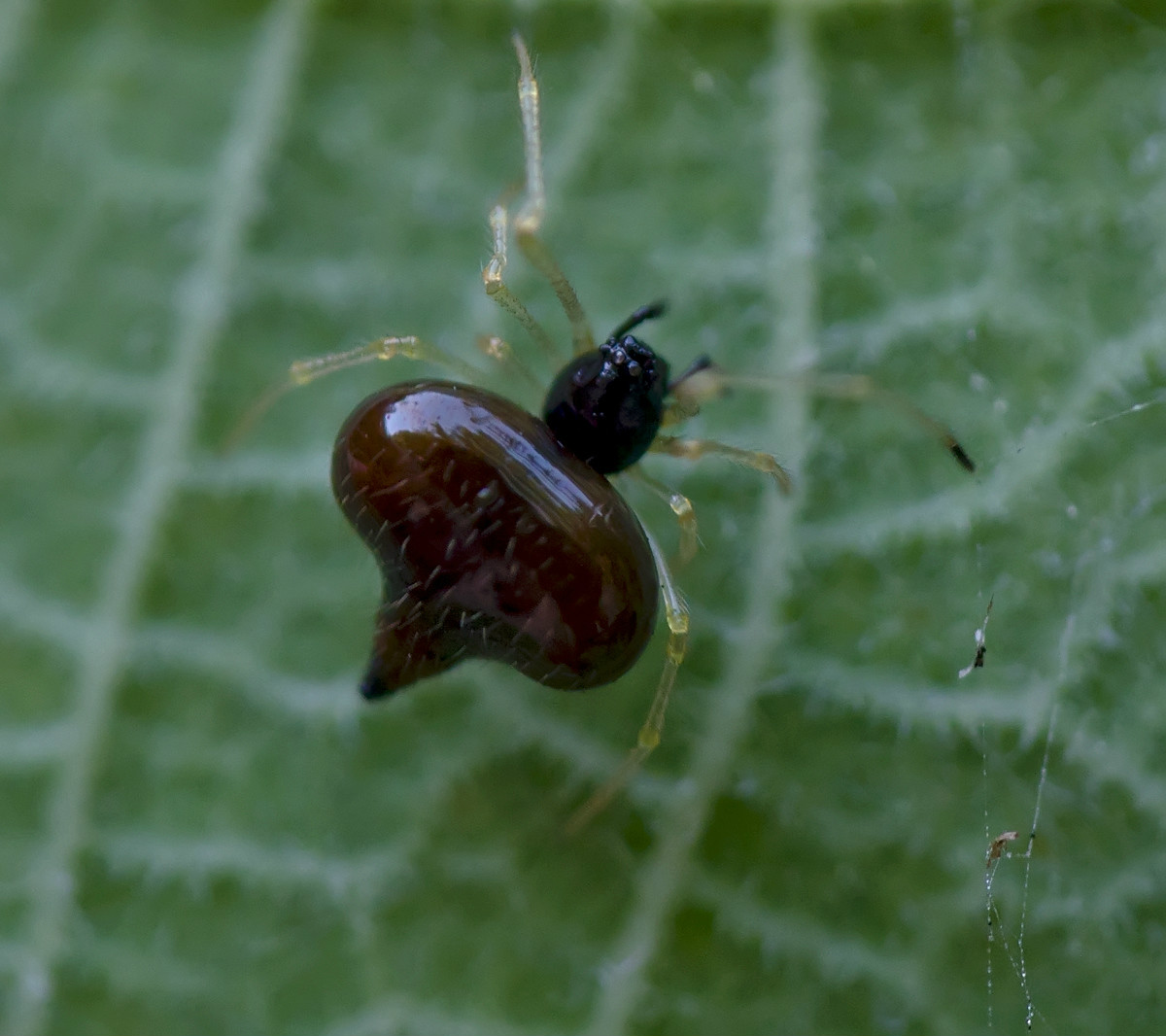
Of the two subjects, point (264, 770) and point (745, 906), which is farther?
point (264, 770)

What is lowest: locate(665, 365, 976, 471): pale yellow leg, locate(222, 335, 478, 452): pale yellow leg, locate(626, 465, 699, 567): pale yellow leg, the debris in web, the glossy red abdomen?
the glossy red abdomen

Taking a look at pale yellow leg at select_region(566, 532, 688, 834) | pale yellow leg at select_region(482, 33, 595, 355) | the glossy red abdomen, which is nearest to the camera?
the glossy red abdomen

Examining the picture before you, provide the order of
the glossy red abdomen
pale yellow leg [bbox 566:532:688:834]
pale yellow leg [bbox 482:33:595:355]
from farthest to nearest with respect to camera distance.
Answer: pale yellow leg [bbox 482:33:595:355]
pale yellow leg [bbox 566:532:688:834]
the glossy red abdomen

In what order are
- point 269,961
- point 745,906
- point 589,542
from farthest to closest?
1. point 269,961
2. point 745,906
3. point 589,542

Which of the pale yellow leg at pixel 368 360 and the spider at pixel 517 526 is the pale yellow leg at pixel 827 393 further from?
the pale yellow leg at pixel 368 360

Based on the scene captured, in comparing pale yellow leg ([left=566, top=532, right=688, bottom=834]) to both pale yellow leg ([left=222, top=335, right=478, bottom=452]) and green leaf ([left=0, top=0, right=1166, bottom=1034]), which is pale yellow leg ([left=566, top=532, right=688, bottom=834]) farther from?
pale yellow leg ([left=222, top=335, right=478, bottom=452])

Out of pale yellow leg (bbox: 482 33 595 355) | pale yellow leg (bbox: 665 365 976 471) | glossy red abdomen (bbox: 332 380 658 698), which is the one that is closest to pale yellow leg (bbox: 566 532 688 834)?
glossy red abdomen (bbox: 332 380 658 698)

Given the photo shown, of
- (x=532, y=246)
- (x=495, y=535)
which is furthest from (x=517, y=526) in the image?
(x=532, y=246)

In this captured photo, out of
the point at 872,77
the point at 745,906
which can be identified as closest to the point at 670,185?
the point at 872,77

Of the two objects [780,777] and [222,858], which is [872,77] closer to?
[780,777]
